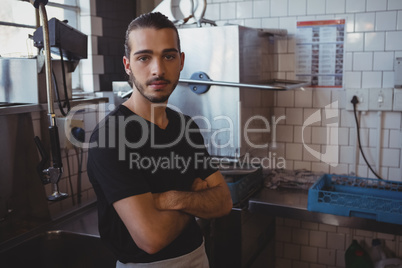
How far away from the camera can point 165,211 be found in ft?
4.53

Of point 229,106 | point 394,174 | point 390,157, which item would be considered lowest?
point 394,174

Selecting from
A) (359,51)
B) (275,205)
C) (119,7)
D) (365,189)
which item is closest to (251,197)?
(275,205)

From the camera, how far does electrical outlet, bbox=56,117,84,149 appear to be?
84.2 inches

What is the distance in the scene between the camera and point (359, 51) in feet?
8.66

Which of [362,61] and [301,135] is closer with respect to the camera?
[362,61]

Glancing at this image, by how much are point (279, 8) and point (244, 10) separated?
24 cm

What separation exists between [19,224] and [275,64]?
6.09ft

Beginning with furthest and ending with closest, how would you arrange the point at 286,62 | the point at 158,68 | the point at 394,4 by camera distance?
the point at 286,62
the point at 394,4
the point at 158,68

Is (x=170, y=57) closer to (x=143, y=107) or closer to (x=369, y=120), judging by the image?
(x=143, y=107)

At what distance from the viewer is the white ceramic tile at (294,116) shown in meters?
2.87

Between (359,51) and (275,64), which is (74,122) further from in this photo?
(359,51)

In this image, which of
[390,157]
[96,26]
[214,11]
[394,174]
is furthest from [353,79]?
[96,26]

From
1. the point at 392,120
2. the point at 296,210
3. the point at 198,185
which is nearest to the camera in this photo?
the point at 198,185

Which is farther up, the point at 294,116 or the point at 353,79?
the point at 353,79
